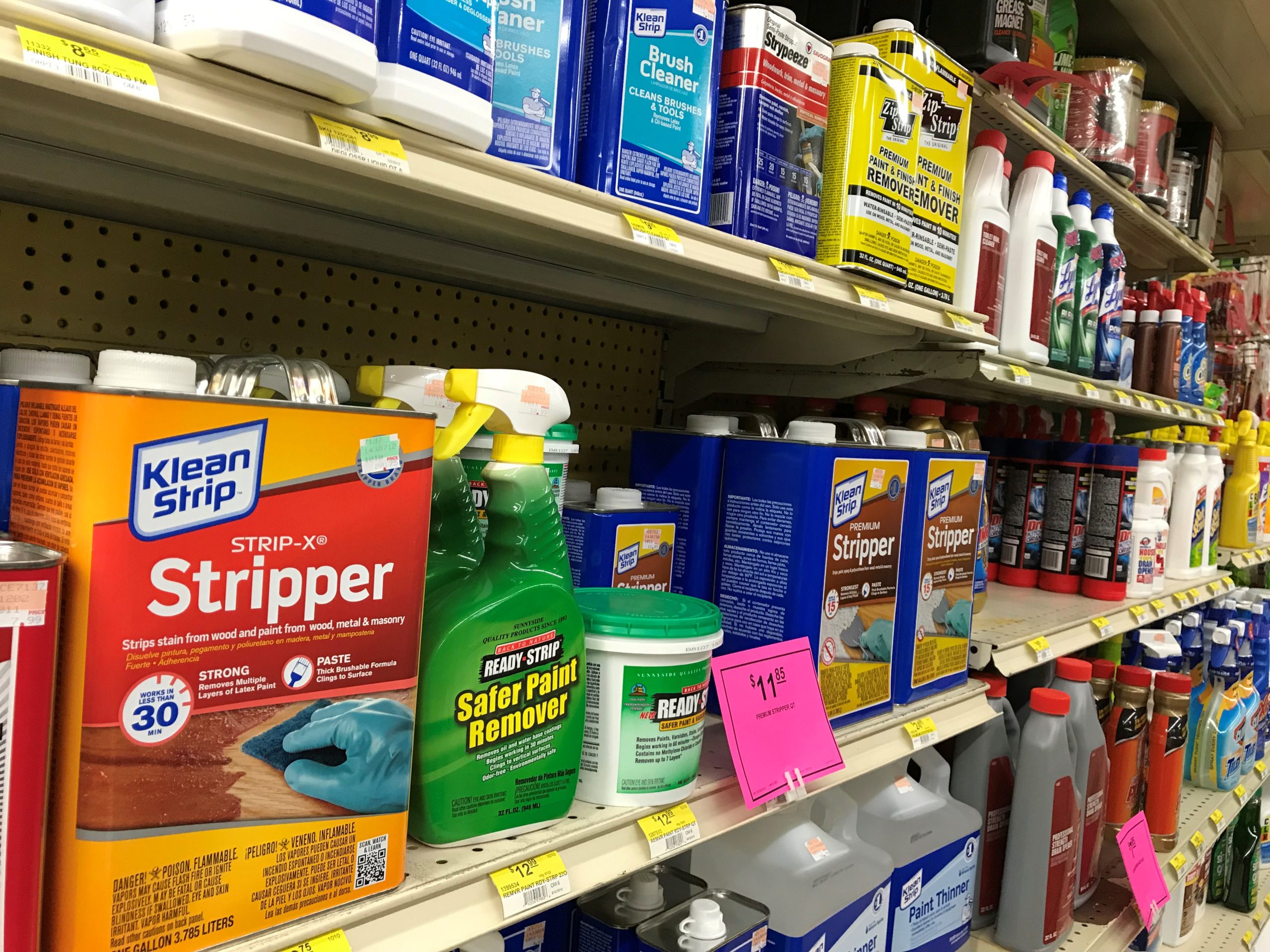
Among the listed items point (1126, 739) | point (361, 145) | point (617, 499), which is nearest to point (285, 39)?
point (361, 145)

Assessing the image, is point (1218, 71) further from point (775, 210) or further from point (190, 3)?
point (190, 3)

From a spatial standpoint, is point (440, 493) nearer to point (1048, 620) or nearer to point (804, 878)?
point (804, 878)

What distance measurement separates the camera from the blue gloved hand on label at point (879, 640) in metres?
1.37

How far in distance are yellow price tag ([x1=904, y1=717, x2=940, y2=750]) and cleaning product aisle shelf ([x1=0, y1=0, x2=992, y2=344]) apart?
633 millimetres

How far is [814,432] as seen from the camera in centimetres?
128

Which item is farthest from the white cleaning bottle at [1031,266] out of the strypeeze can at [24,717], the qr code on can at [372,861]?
the strypeeze can at [24,717]

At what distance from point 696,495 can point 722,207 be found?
1.38 ft

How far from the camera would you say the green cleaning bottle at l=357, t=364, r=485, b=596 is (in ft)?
2.92

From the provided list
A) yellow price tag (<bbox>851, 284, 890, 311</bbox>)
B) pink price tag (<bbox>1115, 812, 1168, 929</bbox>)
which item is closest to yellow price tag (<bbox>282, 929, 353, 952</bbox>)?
yellow price tag (<bbox>851, 284, 890, 311</bbox>)

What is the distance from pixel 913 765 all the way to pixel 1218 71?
2556mm

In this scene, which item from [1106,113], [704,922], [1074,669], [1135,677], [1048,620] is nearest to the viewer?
[704,922]

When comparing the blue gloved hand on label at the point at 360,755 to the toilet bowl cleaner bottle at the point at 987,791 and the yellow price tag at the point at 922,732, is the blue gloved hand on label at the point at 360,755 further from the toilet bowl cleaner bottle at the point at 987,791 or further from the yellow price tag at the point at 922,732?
the toilet bowl cleaner bottle at the point at 987,791

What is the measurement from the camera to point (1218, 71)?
2.91 m

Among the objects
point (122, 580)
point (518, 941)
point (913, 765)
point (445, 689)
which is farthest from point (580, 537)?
point (913, 765)
